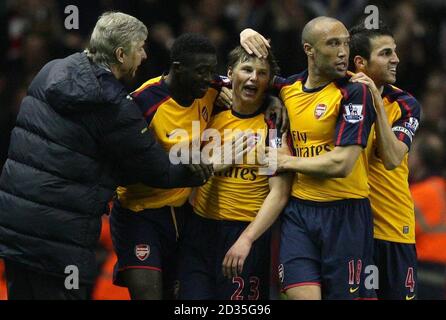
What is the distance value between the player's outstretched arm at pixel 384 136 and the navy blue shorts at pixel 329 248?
12.2 inches

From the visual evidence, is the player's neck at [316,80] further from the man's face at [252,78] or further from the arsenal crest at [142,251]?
the arsenal crest at [142,251]

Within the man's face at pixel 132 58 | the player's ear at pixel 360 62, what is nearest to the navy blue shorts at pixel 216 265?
the man's face at pixel 132 58

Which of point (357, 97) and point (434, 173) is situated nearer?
point (357, 97)

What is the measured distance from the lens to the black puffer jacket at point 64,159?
18.9 feet

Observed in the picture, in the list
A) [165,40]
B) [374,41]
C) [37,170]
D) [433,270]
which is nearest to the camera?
[37,170]

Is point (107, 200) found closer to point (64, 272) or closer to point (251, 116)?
point (64, 272)

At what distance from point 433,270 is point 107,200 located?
3.66 m

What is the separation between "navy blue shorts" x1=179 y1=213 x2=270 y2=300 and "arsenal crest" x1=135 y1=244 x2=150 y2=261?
0.90ft

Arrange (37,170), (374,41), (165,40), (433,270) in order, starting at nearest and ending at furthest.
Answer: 1. (37,170)
2. (374,41)
3. (433,270)
4. (165,40)

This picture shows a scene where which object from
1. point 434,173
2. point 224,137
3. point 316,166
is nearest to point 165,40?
point 434,173

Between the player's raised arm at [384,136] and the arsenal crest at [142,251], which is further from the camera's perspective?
the arsenal crest at [142,251]
